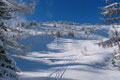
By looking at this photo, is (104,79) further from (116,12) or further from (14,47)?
(14,47)

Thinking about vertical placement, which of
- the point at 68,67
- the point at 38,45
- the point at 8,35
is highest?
the point at 8,35

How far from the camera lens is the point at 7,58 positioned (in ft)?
14.6

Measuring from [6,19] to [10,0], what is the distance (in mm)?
796

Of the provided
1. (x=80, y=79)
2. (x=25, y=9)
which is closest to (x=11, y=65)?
(x=25, y=9)

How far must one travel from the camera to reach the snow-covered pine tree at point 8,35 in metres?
4.12

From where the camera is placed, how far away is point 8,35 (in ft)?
15.9

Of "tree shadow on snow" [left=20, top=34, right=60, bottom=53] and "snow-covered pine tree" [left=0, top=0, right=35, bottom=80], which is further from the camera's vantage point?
"tree shadow on snow" [left=20, top=34, right=60, bottom=53]

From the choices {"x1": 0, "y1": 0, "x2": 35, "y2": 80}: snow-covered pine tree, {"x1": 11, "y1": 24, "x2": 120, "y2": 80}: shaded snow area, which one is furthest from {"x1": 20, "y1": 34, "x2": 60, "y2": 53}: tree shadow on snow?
{"x1": 0, "y1": 0, "x2": 35, "y2": 80}: snow-covered pine tree

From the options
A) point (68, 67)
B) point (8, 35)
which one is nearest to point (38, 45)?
point (68, 67)

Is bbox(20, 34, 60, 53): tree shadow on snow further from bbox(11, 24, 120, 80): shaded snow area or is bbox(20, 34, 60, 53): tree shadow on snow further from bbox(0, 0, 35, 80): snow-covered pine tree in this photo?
bbox(0, 0, 35, 80): snow-covered pine tree

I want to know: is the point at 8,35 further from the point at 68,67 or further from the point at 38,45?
the point at 38,45

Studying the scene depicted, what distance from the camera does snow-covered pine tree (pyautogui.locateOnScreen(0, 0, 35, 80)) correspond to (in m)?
4.12

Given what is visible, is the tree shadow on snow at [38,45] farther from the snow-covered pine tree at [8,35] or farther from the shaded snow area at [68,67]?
the snow-covered pine tree at [8,35]

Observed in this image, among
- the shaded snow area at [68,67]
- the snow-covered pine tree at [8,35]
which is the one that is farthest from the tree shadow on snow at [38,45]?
the snow-covered pine tree at [8,35]
